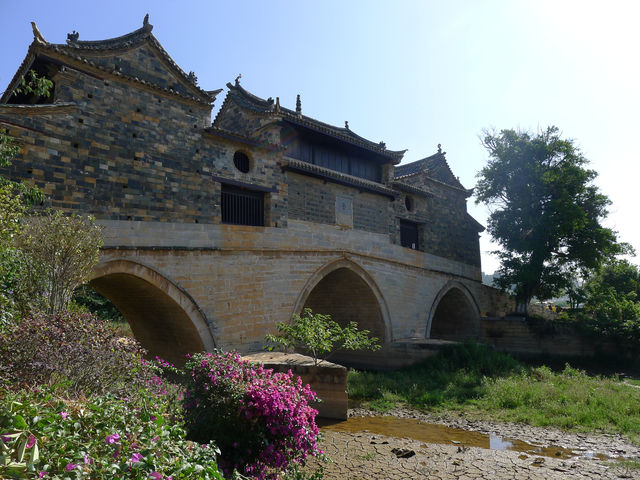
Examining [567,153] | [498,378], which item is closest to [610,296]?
[567,153]

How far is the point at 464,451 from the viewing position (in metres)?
7.26

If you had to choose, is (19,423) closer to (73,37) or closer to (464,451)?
(464,451)

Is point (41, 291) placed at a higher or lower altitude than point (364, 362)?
higher

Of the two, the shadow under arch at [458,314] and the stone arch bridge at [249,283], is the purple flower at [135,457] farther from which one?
the shadow under arch at [458,314]

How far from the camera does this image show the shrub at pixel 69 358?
4215 mm

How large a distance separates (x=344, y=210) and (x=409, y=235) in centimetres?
506

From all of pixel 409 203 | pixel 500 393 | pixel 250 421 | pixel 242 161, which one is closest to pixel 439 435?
pixel 500 393

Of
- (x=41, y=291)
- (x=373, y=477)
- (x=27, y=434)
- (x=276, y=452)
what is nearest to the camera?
(x=27, y=434)

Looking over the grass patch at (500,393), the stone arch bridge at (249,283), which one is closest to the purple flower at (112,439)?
the stone arch bridge at (249,283)

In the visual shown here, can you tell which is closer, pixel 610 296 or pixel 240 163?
pixel 240 163

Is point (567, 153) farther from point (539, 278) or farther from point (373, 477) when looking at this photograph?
point (373, 477)

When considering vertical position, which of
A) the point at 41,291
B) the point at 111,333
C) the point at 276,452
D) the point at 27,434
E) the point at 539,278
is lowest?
the point at 276,452

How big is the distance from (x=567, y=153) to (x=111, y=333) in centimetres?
2178

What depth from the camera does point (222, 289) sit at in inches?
438
